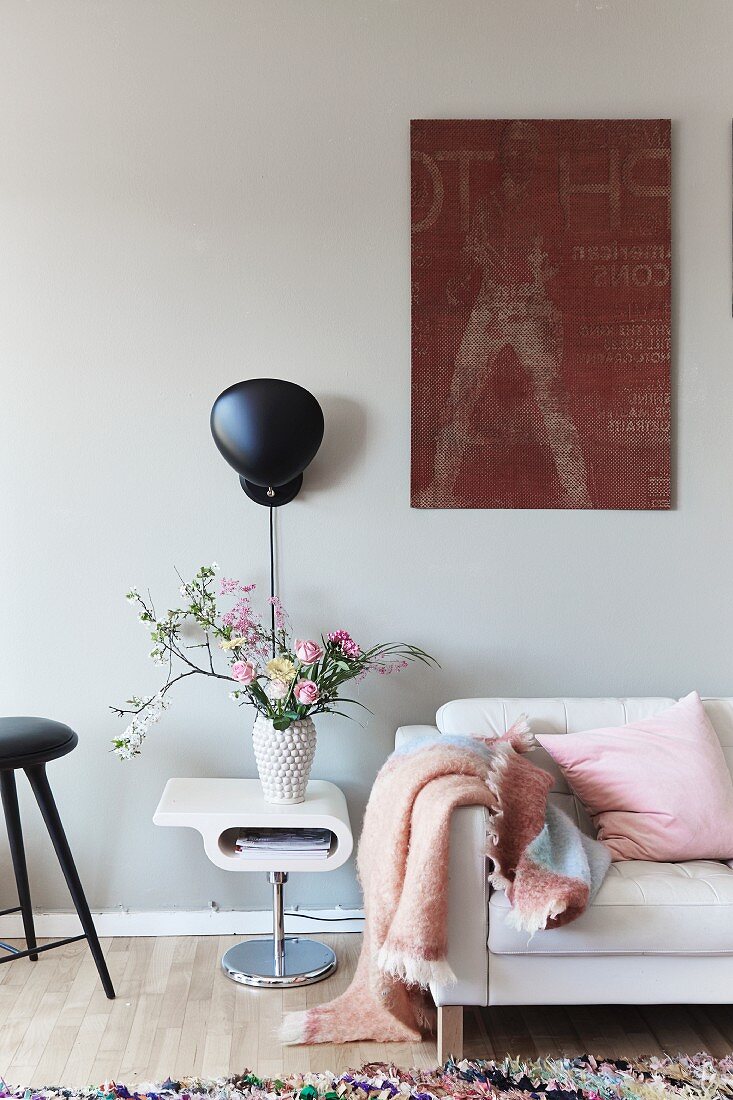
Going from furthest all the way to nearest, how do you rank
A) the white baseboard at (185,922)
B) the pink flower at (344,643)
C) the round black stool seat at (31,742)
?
the white baseboard at (185,922) < the pink flower at (344,643) < the round black stool seat at (31,742)

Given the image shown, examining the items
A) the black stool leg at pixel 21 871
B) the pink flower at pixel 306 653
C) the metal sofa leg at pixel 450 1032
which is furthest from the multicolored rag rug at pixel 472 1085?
the pink flower at pixel 306 653

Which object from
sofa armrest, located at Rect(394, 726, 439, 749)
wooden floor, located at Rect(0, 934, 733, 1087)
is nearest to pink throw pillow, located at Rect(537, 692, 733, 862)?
sofa armrest, located at Rect(394, 726, 439, 749)

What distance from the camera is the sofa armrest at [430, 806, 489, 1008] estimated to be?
2119mm

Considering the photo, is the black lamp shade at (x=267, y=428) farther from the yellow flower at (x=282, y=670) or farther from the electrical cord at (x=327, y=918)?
the electrical cord at (x=327, y=918)

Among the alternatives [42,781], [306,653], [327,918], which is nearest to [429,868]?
[306,653]

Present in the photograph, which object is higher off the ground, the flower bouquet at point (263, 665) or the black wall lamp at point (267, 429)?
the black wall lamp at point (267, 429)

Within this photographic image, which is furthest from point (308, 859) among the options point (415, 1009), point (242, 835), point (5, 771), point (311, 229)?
point (311, 229)

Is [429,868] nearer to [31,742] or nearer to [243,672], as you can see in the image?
[243,672]

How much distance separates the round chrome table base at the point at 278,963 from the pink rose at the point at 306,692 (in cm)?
71

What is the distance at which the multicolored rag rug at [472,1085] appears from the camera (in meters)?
2.02

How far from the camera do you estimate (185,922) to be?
2.85 m

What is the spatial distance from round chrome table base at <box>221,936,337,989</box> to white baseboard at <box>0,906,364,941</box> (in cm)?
8

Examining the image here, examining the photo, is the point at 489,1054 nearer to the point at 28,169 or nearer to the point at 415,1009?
the point at 415,1009

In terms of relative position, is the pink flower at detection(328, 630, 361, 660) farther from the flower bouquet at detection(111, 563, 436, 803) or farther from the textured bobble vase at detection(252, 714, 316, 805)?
the textured bobble vase at detection(252, 714, 316, 805)
